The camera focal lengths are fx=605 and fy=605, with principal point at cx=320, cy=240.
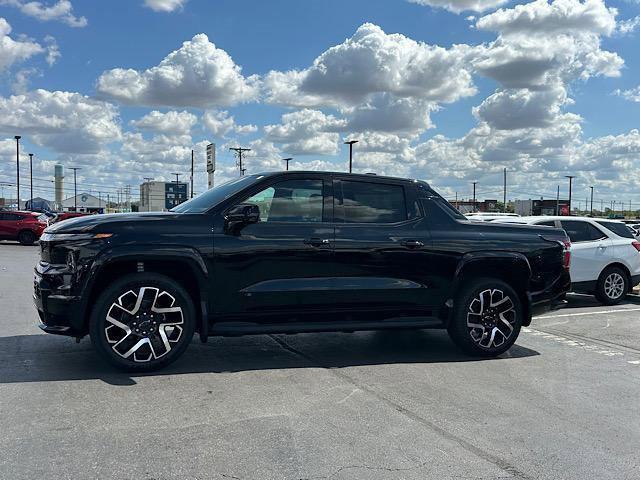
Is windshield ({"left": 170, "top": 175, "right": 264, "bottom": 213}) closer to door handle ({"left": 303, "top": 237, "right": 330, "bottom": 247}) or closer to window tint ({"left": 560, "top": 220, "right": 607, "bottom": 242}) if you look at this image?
door handle ({"left": 303, "top": 237, "right": 330, "bottom": 247})

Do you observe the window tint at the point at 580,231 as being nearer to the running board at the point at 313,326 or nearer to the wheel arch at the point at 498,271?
the wheel arch at the point at 498,271

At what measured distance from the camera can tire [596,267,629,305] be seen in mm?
10711

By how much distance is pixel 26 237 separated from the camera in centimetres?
2812

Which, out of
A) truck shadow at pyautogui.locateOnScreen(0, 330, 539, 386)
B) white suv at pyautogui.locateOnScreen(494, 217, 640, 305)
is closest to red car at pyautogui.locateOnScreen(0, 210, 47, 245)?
truck shadow at pyautogui.locateOnScreen(0, 330, 539, 386)

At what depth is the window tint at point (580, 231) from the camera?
10.8 m

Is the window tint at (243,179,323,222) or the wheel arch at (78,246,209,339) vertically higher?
the window tint at (243,179,323,222)

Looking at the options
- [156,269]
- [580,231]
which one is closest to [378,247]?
[156,269]

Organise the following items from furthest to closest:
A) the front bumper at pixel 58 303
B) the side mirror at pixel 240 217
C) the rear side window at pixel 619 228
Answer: the rear side window at pixel 619 228 → the side mirror at pixel 240 217 → the front bumper at pixel 58 303

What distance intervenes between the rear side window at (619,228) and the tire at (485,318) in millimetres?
5686

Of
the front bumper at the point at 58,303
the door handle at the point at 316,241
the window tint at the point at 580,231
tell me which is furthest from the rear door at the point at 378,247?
the window tint at the point at 580,231

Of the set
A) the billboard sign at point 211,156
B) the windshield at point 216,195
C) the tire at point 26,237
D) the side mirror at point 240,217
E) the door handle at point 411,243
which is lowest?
the tire at point 26,237

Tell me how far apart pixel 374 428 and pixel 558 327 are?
521 cm

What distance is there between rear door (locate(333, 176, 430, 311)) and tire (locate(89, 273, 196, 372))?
4.88 feet

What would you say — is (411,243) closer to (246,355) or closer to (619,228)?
(246,355)
